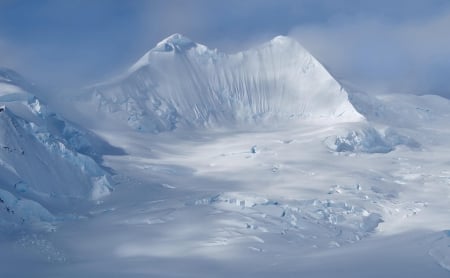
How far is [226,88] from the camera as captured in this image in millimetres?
139875

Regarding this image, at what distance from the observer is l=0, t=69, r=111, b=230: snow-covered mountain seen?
5431cm

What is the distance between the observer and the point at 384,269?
150 ft

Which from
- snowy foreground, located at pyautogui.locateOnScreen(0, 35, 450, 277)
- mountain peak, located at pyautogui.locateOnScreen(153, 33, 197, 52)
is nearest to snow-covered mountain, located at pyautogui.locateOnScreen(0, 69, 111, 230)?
snowy foreground, located at pyautogui.locateOnScreen(0, 35, 450, 277)

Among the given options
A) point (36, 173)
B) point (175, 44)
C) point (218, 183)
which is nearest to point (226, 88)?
point (175, 44)

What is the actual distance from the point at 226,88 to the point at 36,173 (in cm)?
8119

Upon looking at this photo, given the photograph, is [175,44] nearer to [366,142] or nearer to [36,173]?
[366,142]

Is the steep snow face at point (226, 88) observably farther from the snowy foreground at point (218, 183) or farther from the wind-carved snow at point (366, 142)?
the wind-carved snow at point (366, 142)

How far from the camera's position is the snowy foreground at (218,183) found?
48.9 meters

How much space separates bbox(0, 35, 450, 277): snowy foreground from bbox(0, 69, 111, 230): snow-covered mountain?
17 cm

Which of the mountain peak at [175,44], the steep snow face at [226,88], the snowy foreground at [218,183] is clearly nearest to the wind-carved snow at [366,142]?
the snowy foreground at [218,183]

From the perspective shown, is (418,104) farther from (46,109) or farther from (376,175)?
(46,109)

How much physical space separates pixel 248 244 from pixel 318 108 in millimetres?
85369

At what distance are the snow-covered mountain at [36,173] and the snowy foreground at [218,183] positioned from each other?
165mm

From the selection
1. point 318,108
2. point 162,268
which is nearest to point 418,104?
point 318,108
